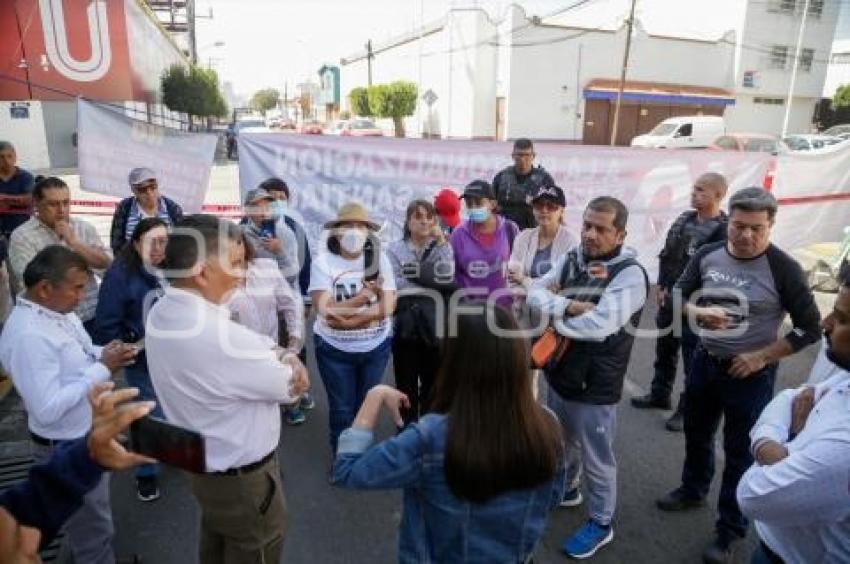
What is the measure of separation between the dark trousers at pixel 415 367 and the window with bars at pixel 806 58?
1627 inches

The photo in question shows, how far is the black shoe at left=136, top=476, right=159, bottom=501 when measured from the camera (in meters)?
3.41

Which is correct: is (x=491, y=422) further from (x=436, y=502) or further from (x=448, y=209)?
(x=448, y=209)

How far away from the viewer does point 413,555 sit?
1.72 metres

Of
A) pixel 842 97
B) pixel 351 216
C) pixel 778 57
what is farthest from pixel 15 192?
pixel 842 97

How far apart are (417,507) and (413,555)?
160 millimetres

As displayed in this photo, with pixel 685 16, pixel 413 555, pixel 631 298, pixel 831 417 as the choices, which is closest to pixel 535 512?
pixel 413 555

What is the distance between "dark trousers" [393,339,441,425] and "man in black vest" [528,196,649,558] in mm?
939

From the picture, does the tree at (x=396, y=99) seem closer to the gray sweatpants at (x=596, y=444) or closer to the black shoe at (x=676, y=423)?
the black shoe at (x=676, y=423)

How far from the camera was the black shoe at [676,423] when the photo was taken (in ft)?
14.2

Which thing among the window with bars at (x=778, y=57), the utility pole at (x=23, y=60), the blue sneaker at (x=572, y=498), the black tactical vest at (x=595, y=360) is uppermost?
the window with bars at (x=778, y=57)

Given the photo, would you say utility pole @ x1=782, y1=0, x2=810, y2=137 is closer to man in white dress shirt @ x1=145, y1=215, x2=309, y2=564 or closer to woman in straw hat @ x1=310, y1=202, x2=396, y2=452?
woman in straw hat @ x1=310, y1=202, x2=396, y2=452

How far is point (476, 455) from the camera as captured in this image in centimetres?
151

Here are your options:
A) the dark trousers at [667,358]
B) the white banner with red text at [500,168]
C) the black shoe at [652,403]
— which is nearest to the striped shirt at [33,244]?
the white banner with red text at [500,168]

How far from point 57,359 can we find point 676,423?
162 inches
